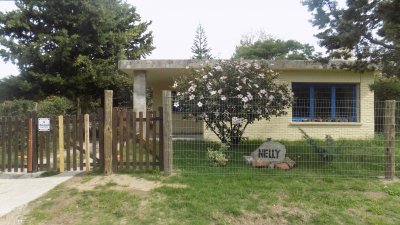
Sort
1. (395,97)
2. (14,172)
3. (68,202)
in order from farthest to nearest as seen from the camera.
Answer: (395,97) < (14,172) < (68,202)

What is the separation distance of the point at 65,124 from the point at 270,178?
438 cm

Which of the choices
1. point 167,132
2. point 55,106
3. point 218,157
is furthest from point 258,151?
point 55,106

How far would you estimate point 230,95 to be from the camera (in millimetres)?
9375

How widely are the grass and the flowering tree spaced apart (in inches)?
103

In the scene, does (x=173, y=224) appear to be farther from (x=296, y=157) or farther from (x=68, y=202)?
(x=296, y=157)

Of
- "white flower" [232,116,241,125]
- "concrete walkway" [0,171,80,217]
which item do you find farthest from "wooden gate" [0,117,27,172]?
"white flower" [232,116,241,125]

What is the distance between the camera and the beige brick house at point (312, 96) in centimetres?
1280

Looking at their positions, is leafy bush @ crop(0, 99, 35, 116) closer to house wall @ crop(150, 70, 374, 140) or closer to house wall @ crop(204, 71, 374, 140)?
house wall @ crop(150, 70, 374, 140)

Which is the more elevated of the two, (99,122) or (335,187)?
(99,122)

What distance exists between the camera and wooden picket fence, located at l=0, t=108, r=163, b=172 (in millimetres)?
7836

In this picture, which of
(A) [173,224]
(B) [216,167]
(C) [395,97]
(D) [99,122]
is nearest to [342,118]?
(C) [395,97]

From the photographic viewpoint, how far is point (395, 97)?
1521 centimetres

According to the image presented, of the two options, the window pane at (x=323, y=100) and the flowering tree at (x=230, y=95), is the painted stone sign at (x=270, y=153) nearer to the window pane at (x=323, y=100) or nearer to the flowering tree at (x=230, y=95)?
the flowering tree at (x=230, y=95)

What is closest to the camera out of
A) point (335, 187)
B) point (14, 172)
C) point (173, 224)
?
point (173, 224)
